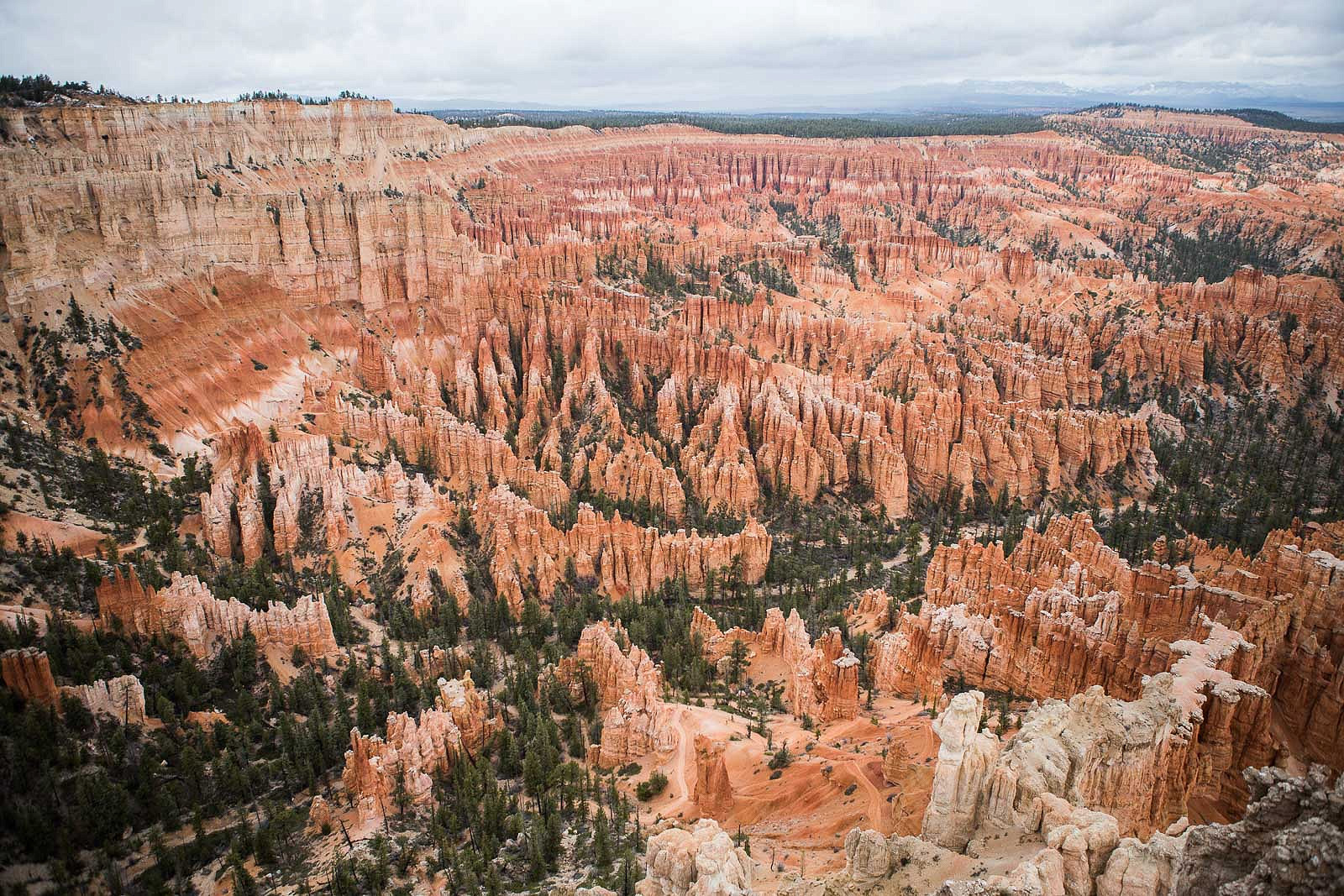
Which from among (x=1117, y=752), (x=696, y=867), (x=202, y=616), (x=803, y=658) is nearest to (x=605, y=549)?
(x=803, y=658)

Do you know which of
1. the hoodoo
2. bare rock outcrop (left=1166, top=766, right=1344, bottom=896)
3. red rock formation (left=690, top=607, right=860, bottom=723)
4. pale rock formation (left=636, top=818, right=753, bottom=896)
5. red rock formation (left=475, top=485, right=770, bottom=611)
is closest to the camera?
bare rock outcrop (left=1166, top=766, right=1344, bottom=896)

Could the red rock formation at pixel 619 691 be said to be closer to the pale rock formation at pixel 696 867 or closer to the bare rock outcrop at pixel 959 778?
the pale rock formation at pixel 696 867

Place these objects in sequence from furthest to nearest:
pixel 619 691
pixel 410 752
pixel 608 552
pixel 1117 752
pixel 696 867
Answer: pixel 608 552, pixel 619 691, pixel 410 752, pixel 1117 752, pixel 696 867

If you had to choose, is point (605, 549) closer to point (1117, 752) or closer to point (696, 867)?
point (696, 867)

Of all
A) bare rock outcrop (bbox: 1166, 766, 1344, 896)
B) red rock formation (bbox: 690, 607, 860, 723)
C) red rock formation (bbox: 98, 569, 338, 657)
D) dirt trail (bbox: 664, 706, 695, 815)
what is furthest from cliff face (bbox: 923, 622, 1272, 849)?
red rock formation (bbox: 98, 569, 338, 657)

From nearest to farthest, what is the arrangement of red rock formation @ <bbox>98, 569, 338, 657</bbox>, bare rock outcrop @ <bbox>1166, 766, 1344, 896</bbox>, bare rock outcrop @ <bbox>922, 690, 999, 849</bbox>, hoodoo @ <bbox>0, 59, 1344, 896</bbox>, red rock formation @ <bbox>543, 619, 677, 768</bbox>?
bare rock outcrop @ <bbox>1166, 766, 1344, 896</bbox> → bare rock outcrop @ <bbox>922, 690, 999, 849</bbox> → hoodoo @ <bbox>0, 59, 1344, 896</bbox> → red rock formation @ <bbox>543, 619, 677, 768</bbox> → red rock formation @ <bbox>98, 569, 338, 657</bbox>

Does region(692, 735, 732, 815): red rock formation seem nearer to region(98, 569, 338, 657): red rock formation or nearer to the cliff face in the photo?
the cliff face
